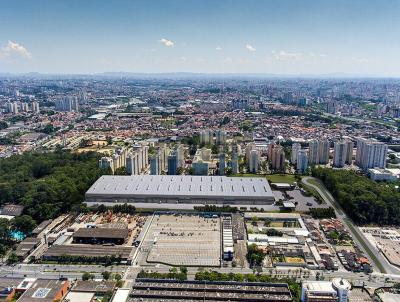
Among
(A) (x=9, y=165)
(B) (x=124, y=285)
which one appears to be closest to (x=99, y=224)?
(B) (x=124, y=285)

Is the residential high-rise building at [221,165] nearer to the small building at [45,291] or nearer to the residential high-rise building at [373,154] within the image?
the residential high-rise building at [373,154]

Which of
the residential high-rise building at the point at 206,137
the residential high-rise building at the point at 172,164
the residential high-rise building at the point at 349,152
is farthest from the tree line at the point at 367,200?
the residential high-rise building at the point at 206,137

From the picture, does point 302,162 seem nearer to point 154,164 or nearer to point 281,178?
point 281,178

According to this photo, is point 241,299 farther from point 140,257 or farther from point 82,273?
point 82,273

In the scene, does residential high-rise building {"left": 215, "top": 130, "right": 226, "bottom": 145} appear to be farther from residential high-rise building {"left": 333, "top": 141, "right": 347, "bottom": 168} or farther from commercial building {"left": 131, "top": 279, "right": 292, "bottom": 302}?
commercial building {"left": 131, "top": 279, "right": 292, "bottom": 302}

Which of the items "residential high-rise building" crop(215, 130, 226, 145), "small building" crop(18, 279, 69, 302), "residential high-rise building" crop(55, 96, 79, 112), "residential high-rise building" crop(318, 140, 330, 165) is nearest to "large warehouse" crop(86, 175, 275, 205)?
"small building" crop(18, 279, 69, 302)
